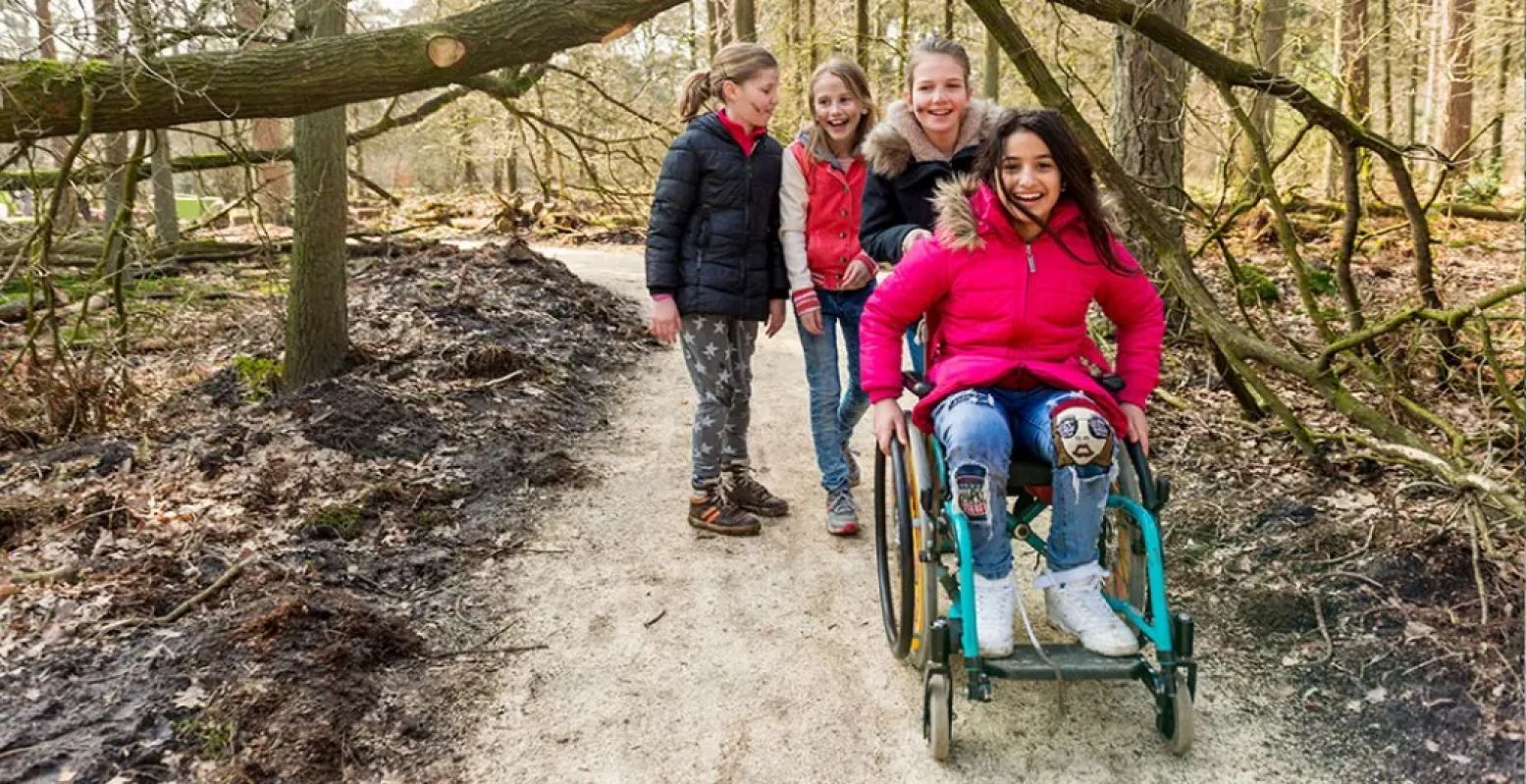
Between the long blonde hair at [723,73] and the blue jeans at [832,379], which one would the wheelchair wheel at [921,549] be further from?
the long blonde hair at [723,73]

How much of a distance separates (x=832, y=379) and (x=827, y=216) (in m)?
0.63

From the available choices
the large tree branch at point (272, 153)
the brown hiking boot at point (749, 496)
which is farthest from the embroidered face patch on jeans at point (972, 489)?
the large tree branch at point (272, 153)

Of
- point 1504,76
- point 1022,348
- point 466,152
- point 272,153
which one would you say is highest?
point 466,152

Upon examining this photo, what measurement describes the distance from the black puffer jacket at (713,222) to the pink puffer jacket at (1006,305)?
39.2 inches

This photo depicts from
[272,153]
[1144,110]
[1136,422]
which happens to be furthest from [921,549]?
[1144,110]

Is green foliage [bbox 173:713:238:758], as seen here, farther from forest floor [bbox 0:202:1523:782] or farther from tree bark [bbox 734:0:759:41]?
tree bark [bbox 734:0:759:41]

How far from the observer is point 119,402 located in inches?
201

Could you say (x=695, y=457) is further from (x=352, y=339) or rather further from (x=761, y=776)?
(x=352, y=339)

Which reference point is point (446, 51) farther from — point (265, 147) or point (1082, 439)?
point (265, 147)

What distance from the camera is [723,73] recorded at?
3.59 metres

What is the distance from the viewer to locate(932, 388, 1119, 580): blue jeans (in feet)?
8.22

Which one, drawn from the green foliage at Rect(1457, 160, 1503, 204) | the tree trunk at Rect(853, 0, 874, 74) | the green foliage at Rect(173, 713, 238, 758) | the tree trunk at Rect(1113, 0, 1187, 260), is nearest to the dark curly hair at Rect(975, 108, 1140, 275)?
the green foliage at Rect(173, 713, 238, 758)

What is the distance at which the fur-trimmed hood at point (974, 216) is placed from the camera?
2.73 meters

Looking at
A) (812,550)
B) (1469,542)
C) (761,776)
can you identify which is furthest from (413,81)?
(1469,542)
